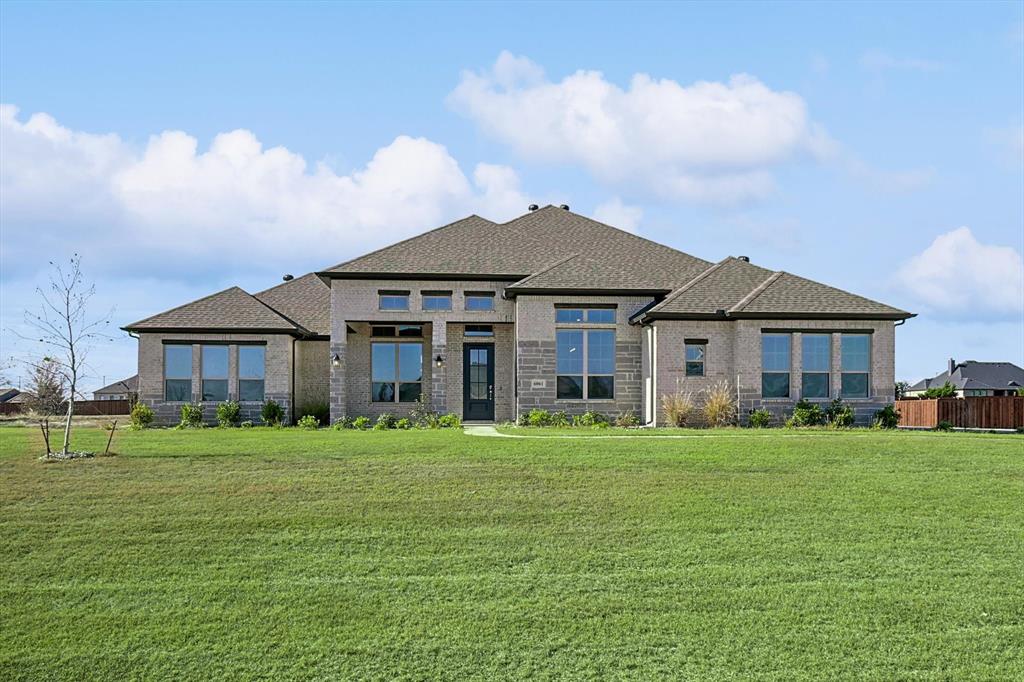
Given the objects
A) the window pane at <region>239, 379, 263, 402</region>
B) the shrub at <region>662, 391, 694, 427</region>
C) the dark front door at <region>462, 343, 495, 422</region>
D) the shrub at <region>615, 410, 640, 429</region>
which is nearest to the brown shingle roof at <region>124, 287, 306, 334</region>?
the window pane at <region>239, 379, 263, 402</region>

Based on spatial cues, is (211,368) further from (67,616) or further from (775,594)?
(775,594)

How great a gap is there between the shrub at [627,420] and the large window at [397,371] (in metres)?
6.39

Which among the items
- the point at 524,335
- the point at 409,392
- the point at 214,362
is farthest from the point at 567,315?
the point at 214,362

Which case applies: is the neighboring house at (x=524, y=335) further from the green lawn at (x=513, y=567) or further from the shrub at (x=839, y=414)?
the green lawn at (x=513, y=567)

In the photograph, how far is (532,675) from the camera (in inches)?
338

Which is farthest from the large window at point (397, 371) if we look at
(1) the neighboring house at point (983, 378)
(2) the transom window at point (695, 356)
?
(1) the neighboring house at point (983, 378)

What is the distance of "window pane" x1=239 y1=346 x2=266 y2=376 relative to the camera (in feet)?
92.4

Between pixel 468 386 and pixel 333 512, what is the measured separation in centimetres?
1594

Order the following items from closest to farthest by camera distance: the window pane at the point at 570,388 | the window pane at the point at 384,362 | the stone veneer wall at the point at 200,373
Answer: the window pane at the point at 570,388 < the stone veneer wall at the point at 200,373 < the window pane at the point at 384,362

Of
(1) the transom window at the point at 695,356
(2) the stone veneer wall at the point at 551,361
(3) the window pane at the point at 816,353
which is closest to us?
(1) the transom window at the point at 695,356

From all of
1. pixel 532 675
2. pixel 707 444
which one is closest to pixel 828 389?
pixel 707 444

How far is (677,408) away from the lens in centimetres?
2450

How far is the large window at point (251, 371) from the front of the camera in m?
28.1

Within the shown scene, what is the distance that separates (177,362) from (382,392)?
6.10 meters
